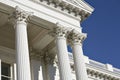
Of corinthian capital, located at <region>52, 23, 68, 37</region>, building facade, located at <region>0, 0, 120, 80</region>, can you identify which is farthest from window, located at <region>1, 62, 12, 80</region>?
corinthian capital, located at <region>52, 23, 68, 37</region>

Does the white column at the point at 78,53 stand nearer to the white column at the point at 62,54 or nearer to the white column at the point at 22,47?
the white column at the point at 62,54

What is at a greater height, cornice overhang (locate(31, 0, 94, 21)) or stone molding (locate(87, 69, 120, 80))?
cornice overhang (locate(31, 0, 94, 21))

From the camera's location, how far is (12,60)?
27531 mm

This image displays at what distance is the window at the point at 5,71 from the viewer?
26298 mm

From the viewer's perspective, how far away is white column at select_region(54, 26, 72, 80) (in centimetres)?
2348


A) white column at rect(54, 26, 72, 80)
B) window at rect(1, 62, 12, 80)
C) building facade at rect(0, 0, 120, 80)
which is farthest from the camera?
window at rect(1, 62, 12, 80)

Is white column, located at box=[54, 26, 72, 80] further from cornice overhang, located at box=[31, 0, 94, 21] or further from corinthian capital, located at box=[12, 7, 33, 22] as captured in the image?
corinthian capital, located at box=[12, 7, 33, 22]

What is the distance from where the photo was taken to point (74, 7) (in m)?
26.8

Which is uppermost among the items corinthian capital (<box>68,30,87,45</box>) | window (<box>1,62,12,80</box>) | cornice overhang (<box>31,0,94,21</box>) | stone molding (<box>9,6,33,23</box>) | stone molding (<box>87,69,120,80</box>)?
cornice overhang (<box>31,0,94,21</box>)

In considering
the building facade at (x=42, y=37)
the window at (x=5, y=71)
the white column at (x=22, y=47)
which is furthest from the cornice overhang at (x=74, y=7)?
the window at (x=5, y=71)

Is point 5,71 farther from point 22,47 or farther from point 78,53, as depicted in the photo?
point 78,53

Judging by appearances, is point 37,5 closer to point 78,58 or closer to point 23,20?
point 23,20

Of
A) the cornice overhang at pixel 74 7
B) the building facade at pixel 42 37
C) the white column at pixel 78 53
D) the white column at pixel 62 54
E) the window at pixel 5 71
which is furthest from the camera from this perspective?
the window at pixel 5 71

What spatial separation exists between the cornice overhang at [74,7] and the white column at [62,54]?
6.72 ft
